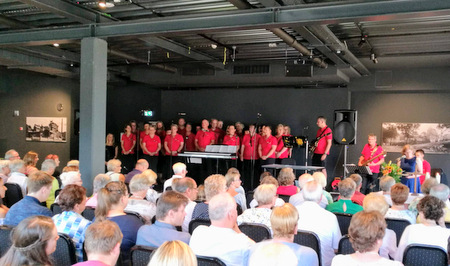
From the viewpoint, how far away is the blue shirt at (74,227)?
350 centimetres

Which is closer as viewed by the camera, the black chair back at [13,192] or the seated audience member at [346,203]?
the seated audience member at [346,203]

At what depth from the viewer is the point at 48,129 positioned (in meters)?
14.0

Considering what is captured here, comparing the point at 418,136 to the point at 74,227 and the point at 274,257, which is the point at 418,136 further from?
the point at 274,257

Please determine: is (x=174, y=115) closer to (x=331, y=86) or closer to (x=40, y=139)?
(x=40, y=139)

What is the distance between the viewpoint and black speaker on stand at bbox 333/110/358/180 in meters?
11.0

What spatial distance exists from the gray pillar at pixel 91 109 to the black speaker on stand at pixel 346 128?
6.01 metres

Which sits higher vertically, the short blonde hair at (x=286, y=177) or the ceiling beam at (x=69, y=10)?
the ceiling beam at (x=69, y=10)

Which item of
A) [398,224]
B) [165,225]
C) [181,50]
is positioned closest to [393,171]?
[398,224]

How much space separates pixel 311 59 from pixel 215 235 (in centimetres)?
777

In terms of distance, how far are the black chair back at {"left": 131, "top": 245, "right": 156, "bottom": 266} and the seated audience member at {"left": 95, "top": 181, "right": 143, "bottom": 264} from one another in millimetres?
558

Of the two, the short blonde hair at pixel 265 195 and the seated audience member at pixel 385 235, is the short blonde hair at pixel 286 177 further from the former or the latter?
the seated audience member at pixel 385 235

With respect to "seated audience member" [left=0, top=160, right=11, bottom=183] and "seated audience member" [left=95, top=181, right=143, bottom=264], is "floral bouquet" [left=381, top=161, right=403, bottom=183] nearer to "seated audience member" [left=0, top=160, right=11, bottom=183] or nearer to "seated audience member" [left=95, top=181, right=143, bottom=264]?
"seated audience member" [left=95, top=181, right=143, bottom=264]

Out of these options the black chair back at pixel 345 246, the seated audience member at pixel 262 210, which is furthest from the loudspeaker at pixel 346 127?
the black chair back at pixel 345 246

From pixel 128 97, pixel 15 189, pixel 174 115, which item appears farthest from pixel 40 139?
pixel 15 189
